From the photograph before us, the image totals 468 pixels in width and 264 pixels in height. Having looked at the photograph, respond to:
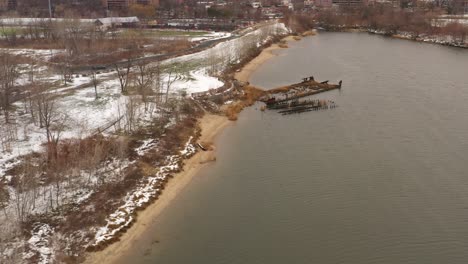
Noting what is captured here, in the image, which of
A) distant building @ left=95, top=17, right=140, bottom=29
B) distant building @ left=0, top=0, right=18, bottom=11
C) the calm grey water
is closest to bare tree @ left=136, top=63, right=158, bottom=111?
the calm grey water

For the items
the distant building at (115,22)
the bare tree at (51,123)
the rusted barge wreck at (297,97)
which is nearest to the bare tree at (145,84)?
the bare tree at (51,123)

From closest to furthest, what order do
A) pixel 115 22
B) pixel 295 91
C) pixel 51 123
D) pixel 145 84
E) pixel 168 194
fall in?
pixel 168 194 < pixel 51 123 < pixel 145 84 < pixel 295 91 < pixel 115 22

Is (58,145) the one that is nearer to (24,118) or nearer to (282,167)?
(24,118)

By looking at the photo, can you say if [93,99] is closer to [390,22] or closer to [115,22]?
[115,22]

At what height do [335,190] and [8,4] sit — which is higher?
[8,4]

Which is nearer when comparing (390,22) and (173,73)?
(173,73)

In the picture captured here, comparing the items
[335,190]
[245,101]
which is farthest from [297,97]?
[335,190]

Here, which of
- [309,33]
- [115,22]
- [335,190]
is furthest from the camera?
[309,33]
